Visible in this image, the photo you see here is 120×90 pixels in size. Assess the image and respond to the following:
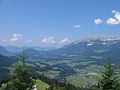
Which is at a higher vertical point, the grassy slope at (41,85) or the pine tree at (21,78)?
the pine tree at (21,78)

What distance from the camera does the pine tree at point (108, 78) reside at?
34.5 m

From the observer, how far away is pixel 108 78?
34594 millimetres

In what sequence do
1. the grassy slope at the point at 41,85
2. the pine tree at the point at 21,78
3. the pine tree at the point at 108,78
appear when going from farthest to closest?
1. the grassy slope at the point at 41,85
2. the pine tree at the point at 21,78
3. the pine tree at the point at 108,78

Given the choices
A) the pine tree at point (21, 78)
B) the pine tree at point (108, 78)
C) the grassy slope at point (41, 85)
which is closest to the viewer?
the pine tree at point (108, 78)

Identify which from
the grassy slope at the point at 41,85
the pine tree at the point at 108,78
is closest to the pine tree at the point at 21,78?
the pine tree at the point at 108,78

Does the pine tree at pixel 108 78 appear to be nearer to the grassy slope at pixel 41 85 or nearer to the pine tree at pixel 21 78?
the pine tree at pixel 21 78

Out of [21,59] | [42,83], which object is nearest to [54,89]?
[42,83]

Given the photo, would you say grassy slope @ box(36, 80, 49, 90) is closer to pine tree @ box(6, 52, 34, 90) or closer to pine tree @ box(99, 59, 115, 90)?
pine tree @ box(6, 52, 34, 90)

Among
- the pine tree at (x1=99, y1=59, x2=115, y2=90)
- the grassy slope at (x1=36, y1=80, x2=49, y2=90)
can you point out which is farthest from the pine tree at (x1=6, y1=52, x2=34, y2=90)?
the grassy slope at (x1=36, y1=80, x2=49, y2=90)

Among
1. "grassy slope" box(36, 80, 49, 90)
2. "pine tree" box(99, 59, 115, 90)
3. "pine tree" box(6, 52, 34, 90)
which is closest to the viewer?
"pine tree" box(99, 59, 115, 90)

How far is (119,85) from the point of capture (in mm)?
33719

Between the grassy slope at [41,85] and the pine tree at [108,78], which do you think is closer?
the pine tree at [108,78]

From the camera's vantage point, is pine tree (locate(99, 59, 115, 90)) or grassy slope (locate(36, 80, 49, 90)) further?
grassy slope (locate(36, 80, 49, 90))

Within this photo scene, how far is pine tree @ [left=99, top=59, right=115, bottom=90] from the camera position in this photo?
113ft
